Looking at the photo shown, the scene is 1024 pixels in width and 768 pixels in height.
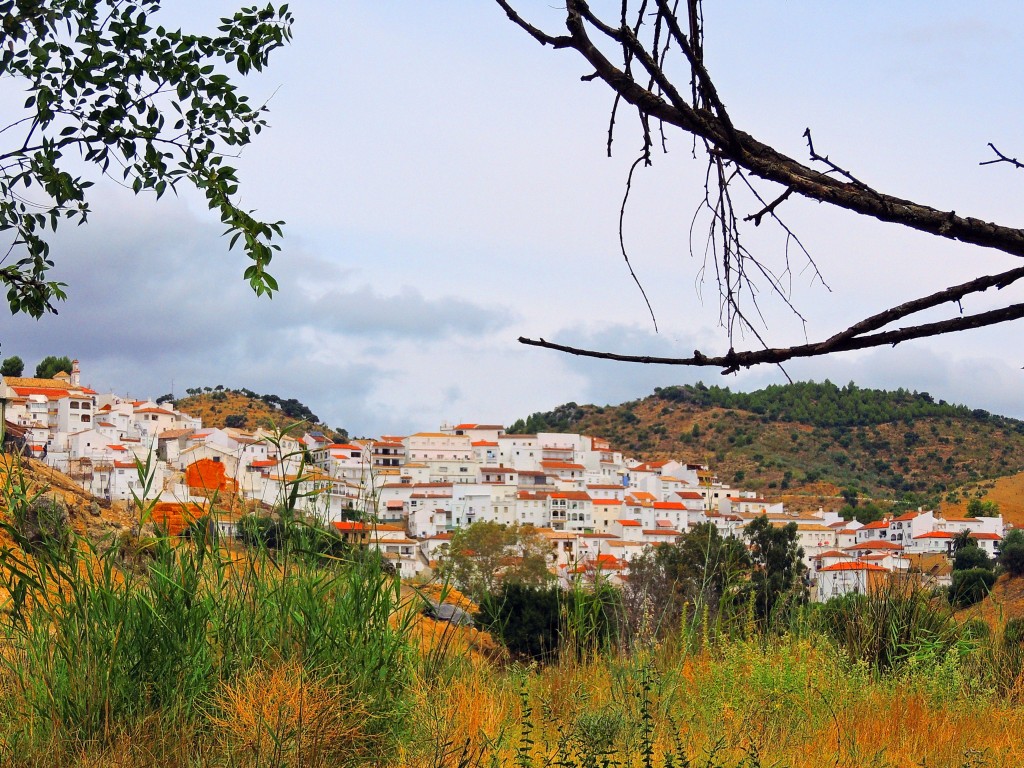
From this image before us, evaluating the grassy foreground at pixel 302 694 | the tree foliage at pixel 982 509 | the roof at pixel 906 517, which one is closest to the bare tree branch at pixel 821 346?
the grassy foreground at pixel 302 694

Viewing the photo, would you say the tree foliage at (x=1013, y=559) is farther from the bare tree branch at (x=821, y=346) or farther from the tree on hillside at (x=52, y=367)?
the tree on hillside at (x=52, y=367)

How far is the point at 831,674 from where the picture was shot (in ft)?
15.6

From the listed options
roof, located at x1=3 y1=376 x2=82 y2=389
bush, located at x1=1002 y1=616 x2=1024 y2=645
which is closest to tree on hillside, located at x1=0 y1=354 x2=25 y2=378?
roof, located at x1=3 y1=376 x2=82 y2=389

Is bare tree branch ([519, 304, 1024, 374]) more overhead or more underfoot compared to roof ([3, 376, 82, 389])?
more underfoot

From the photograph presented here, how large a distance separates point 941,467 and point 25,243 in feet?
268

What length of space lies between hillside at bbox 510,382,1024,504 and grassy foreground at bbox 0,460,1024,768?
2814 inches

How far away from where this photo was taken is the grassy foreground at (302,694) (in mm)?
2934

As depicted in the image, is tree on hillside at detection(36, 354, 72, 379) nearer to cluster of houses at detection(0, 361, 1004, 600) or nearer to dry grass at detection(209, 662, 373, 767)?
cluster of houses at detection(0, 361, 1004, 600)

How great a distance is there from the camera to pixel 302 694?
2758 millimetres

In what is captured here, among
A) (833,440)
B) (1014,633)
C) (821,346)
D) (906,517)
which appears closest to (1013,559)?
(1014,633)

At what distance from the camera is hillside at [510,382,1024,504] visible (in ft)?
258

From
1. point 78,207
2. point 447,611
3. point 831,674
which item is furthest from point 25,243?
point 447,611

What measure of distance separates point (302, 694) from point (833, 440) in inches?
3621

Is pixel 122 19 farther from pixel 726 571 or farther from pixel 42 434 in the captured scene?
pixel 42 434
